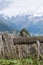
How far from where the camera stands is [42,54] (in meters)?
10.2

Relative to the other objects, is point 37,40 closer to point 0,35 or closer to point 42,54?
point 42,54

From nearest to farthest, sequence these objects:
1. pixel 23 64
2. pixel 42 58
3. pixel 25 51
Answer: pixel 23 64
pixel 42 58
pixel 25 51

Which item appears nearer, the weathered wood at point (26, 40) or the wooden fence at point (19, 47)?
the wooden fence at point (19, 47)

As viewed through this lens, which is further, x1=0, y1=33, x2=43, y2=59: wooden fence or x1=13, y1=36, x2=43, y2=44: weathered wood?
x1=13, y1=36, x2=43, y2=44: weathered wood

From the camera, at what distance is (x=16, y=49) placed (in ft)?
33.9

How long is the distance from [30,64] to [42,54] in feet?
7.16

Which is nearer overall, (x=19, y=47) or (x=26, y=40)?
(x=19, y=47)

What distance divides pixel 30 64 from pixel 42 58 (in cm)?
200

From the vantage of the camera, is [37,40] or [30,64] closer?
[30,64]

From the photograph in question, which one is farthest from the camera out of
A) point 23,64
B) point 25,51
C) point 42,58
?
point 25,51

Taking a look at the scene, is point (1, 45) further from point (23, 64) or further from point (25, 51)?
point (23, 64)

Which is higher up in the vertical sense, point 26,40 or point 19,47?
point 26,40

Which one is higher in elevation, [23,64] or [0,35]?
[0,35]

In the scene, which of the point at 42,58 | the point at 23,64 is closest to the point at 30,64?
the point at 23,64
